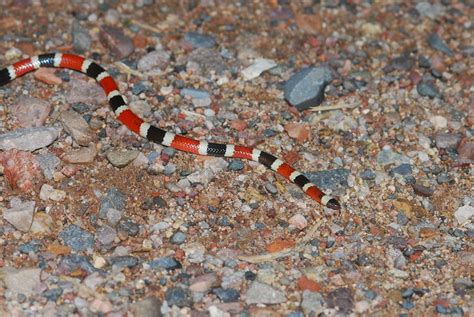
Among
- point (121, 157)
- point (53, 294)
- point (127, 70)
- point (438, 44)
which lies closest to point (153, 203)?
point (121, 157)

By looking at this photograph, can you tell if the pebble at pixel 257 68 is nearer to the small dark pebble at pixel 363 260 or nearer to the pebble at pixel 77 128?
the pebble at pixel 77 128

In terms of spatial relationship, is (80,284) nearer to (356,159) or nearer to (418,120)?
(356,159)

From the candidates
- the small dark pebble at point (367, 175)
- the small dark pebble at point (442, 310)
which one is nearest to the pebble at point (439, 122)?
the small dark pebble at point (367, 175)

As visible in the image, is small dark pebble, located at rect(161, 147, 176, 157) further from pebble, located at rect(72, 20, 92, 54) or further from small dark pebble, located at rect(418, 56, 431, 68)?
small dark pebble, located at rect(418, 56, 431, 68)

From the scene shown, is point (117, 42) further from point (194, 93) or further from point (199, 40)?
point (194, 93)

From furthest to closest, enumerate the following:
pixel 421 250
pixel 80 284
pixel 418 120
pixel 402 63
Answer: pixel 402 63 < pixel 418 120 < pixel 421 250 < pixel 80 284

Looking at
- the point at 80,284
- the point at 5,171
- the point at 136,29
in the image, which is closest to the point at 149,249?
the point at 80,284
